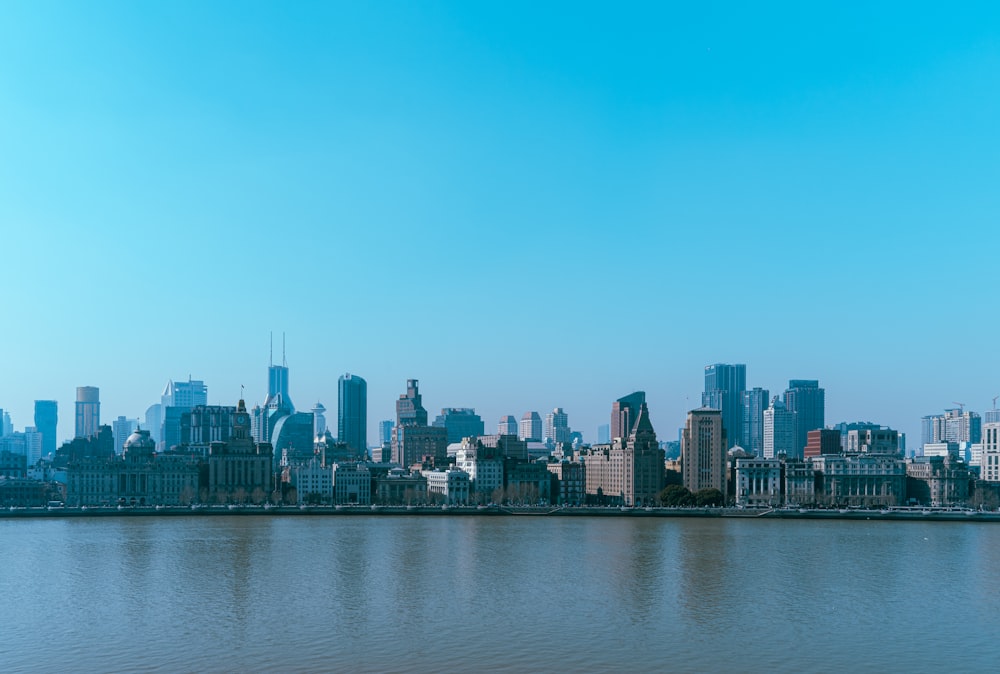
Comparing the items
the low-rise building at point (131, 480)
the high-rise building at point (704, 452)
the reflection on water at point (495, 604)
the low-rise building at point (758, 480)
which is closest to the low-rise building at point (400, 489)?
the low-rise building at point (131, 480)

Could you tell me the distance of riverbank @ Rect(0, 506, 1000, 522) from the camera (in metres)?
126

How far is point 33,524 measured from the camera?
11238 cm

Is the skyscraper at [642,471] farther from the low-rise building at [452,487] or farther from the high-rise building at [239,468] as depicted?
the high-rise building at [239,468]

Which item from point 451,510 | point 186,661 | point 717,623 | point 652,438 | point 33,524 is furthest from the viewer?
point 652,438

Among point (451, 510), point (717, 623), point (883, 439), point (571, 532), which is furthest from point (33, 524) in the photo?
point (883, 439)

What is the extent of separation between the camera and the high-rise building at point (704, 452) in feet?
518

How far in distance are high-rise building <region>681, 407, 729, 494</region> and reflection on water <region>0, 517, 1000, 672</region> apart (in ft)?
221

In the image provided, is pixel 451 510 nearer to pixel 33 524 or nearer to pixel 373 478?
pixel 373 478

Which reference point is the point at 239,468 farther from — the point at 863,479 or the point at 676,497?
the point at 863,479

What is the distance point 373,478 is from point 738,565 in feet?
337

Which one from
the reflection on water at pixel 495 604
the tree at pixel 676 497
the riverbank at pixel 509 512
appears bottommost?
the riverbank at pixel 509 512

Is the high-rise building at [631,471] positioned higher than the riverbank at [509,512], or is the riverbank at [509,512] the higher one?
Answer: the high-rise building at [631,471]

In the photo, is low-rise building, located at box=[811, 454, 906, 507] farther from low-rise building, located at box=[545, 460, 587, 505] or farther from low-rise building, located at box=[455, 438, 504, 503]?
low-rise building, located at box=[455, 438, 504, 503]

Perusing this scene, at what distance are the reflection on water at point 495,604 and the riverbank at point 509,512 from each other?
123 feet
